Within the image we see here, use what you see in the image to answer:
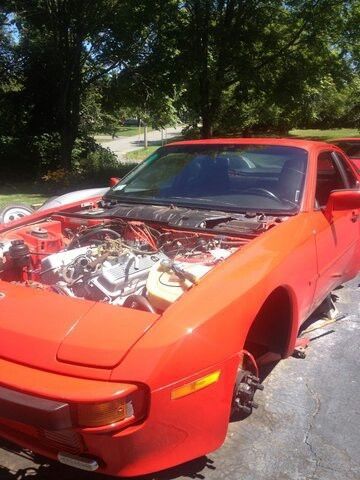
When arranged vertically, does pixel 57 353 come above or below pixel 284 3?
below

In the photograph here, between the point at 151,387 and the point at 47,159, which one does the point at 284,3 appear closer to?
the point at 47,159

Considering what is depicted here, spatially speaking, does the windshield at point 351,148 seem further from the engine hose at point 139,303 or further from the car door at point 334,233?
the engine hose at point 139,303

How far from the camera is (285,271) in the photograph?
8.85 feet

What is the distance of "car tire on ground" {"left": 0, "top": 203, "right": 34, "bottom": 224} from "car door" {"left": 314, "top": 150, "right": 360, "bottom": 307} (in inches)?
111

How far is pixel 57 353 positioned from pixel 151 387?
1.34 ft

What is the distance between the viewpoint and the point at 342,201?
3412 mm

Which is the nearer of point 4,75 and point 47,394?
point 47,394

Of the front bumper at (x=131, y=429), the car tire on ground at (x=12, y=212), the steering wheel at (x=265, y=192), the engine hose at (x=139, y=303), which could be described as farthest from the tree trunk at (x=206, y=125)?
the front bumper at (x=131, y=429)


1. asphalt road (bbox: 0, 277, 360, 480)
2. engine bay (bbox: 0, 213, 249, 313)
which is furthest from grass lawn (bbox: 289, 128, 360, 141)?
engine bay (bbox: 0, 213, 249, 313)

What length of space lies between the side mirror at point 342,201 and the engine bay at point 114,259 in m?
0.86

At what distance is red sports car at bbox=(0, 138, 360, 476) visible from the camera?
188 centimetres

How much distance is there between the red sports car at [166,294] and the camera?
1879mm

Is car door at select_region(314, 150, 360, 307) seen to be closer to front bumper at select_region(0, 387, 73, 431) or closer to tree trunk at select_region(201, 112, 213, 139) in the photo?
front bumper at select_region(0, 387, 73, 431)

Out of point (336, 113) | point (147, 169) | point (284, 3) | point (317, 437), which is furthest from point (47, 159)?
point (336, 113)
